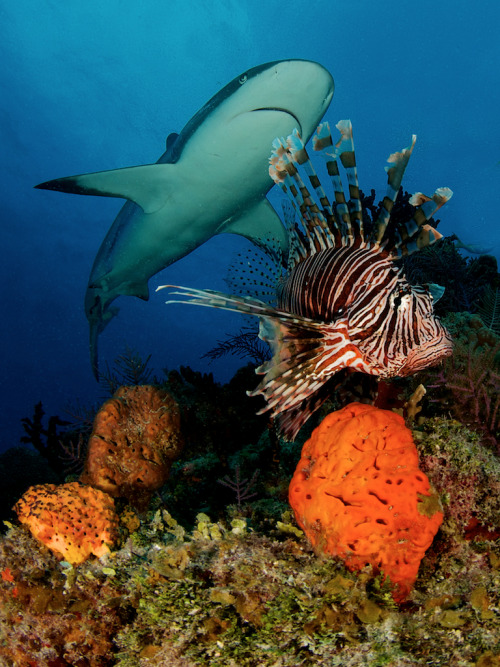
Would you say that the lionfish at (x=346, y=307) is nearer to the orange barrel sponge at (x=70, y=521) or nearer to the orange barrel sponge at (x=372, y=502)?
the orange barrel sponge at (x=372, y=502)

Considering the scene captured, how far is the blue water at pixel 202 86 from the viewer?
41.2m

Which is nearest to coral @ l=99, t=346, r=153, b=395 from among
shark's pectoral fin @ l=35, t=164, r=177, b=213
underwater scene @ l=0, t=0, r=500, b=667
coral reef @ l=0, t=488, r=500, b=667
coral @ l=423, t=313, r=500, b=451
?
underwater scene @ l=0, t=0, r=500, b=667

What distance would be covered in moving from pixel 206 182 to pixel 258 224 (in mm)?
2059

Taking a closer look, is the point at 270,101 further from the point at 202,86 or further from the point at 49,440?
the point at 202,86

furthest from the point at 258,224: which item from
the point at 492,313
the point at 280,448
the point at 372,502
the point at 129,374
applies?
the point at 372,502

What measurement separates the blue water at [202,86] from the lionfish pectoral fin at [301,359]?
42.7m

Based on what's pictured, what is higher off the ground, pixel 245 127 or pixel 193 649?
pixel 245 127

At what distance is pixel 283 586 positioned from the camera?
2164 millimetres

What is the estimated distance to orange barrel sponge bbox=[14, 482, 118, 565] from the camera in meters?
3.12

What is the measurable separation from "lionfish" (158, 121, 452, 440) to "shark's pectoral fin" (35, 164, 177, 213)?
393 cm

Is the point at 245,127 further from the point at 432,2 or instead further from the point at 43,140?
the point at 432,2

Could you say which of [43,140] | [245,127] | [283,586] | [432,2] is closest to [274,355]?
[283,586]

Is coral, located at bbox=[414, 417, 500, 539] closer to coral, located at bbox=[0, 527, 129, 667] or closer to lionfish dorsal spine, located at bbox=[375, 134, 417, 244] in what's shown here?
lionfish dorsal spine, located at bbox=[375, 134, 417, 244]

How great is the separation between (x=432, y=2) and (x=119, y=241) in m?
55.1
